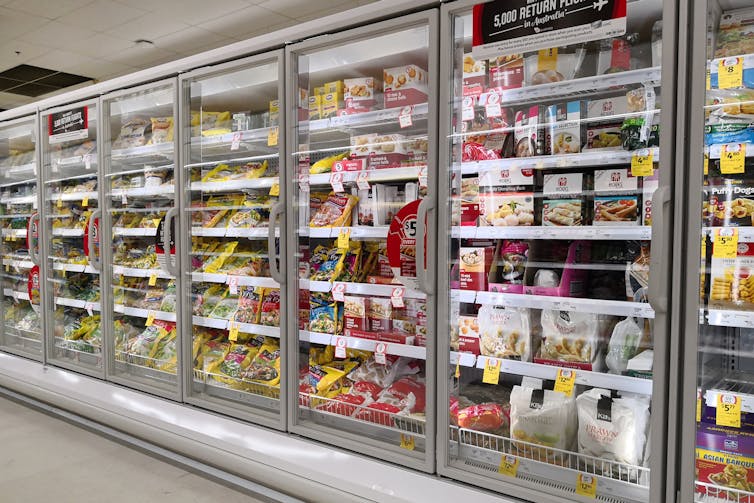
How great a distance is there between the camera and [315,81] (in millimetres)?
3010

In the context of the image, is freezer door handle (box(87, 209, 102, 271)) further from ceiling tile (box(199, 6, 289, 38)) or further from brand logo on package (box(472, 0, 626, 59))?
ceiling tile (box(199, 6, 289, 38))

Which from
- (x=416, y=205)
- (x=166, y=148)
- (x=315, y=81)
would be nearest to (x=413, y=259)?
(x=416, y=205)

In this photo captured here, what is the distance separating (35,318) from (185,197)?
2582 mm

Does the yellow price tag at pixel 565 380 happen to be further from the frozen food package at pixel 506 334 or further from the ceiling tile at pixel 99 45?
the ceiling tile at pixel 99 45

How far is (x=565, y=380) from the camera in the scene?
2004mm

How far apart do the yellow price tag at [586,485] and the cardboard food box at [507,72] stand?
152 centimetres

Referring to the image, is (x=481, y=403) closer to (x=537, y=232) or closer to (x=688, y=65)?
(x=537, y=232)

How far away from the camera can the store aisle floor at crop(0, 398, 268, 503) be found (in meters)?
2.55

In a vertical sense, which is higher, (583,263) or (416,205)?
(416,205)

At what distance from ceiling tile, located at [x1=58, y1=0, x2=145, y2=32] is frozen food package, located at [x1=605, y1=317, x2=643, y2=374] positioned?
17.3 ft

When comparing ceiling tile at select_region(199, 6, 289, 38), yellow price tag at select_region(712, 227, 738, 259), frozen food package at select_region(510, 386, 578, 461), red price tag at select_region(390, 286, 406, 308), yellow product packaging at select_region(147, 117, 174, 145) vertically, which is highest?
ceiling tile at select_region(199, 6, 289, 38)

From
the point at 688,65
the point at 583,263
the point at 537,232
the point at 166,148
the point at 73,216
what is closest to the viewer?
the point at 688,65

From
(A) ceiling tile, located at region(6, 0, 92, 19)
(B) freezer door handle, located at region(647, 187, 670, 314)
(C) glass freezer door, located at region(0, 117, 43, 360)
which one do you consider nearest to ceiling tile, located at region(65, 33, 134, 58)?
(A) ceiling tile, located at region(6, 0, 92, 19)

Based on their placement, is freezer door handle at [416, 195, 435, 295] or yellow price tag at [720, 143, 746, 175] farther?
freezer door handle at [416, 195, 435, 295]
